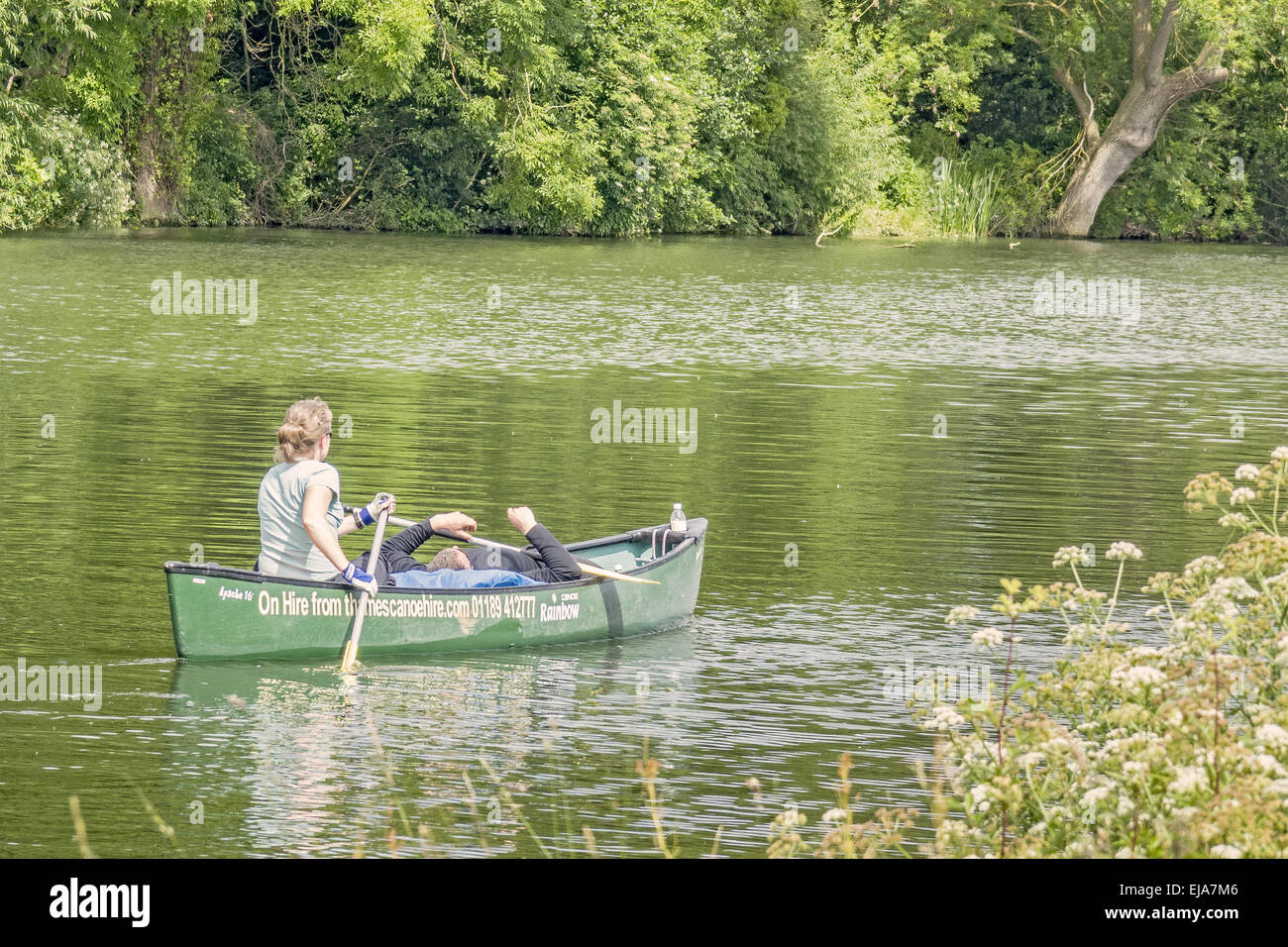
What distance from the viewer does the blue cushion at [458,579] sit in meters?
10.9

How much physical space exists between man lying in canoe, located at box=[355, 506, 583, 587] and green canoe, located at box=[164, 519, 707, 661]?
9.2 inches

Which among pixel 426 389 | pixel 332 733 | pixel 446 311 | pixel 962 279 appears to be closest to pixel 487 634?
pixel 332 733

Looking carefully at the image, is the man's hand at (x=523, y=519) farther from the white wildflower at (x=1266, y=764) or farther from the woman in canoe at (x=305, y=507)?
the white wildflower at (x=1266, y=764)

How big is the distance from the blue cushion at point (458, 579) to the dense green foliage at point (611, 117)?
31994mm

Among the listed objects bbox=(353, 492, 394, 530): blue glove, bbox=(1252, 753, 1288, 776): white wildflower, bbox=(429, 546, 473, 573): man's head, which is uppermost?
bbox=(1252, 753, 1288, 776): white wildflower

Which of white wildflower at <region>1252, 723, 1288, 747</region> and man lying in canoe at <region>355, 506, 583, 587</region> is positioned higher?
white wildflower at <region>1252, 723, 1288, 747</region>

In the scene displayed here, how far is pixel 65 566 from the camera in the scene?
12.1m

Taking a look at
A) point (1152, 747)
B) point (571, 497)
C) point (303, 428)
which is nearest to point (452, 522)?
point (303, 428)

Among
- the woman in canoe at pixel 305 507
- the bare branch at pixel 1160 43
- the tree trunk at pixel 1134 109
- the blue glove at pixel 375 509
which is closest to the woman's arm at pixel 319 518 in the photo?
the woman in canoe at pixel 305 507

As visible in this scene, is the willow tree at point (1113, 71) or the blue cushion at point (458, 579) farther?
the willow tree at point (1113, 71)

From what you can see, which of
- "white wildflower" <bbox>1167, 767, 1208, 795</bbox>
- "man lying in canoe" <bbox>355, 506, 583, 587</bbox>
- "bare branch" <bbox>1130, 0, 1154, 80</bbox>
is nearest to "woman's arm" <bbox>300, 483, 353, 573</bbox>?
"man lying in canoe" <bbox>355, 506, 583, 587</bbox>

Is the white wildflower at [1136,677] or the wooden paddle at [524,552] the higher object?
the white wildflower at [1136,677]

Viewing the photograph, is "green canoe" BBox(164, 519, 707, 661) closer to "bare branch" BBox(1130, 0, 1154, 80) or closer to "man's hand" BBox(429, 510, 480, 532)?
"man's hand" BBox(429, 510, 480, 532)

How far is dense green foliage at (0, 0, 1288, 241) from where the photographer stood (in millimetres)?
43125
